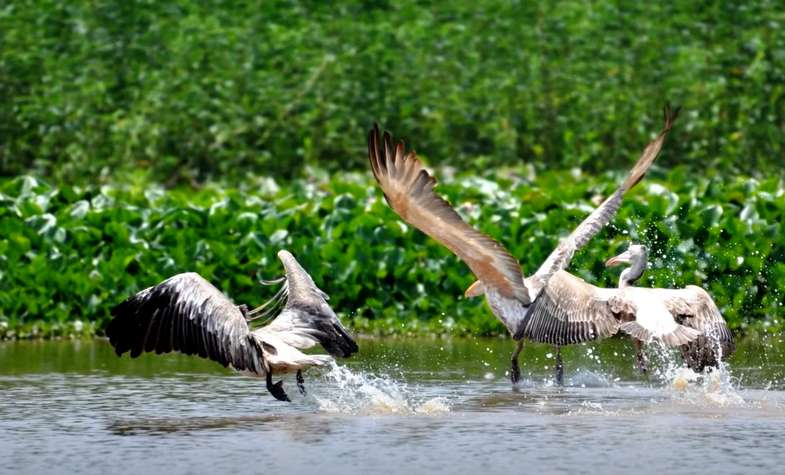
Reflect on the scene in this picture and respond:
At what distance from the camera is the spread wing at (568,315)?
11.3m

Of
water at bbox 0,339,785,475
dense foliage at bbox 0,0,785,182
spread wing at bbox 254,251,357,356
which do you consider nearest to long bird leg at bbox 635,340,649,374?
water at bbox 0,339,785,475

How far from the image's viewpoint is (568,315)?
1137 cm

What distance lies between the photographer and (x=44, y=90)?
19297 mm

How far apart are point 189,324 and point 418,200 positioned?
1.38 meters

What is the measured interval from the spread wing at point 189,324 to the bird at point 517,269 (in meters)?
1.07

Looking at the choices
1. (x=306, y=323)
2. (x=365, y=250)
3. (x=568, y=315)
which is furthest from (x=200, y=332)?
(x=365, y=250)

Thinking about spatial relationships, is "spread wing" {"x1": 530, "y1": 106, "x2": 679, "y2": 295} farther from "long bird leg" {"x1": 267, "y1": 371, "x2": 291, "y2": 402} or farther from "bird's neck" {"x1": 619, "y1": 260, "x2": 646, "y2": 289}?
"long bird leg" {"x1": 267, "y1": 371, "x2": 291, "y2": 402}

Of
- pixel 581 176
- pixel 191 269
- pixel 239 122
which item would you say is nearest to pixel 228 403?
Answer: pixel 191 269

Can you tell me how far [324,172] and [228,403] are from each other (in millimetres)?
7550

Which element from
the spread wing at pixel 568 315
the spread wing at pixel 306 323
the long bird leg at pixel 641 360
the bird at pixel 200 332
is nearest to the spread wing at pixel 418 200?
the spread wing at pixel 568 315

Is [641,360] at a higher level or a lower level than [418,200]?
lower

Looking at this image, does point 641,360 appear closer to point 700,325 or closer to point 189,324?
point 700,325

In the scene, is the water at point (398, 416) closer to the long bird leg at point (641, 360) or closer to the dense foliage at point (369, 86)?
the long bird leg at point (641, 360)

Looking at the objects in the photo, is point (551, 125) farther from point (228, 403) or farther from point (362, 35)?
point (228, 403)
